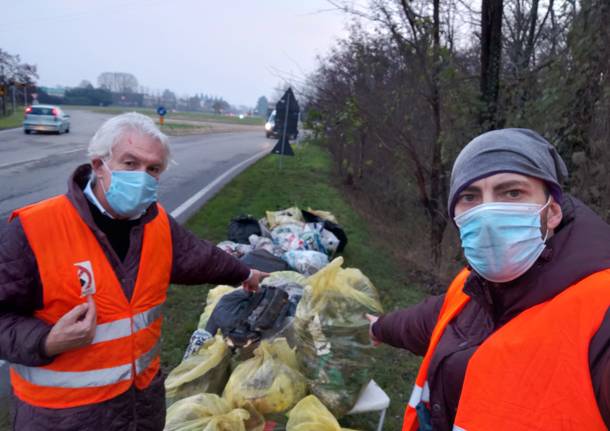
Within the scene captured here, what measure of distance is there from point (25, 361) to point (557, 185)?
1790mm

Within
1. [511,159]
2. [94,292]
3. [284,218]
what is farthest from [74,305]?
[284,218]

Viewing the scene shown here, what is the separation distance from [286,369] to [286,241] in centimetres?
305

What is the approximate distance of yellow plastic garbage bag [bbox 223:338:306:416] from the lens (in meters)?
2.98

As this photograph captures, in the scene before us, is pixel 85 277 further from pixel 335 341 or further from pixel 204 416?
pixel 335 341

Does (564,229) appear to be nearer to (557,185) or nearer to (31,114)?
(557,185)

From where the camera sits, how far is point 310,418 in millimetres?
2730

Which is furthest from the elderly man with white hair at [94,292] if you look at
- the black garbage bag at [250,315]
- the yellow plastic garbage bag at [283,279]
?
the yellow plastic garbage bag at [283,279]

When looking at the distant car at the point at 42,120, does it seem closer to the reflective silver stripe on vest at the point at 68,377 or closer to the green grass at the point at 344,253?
the green grass at the point at 344,253

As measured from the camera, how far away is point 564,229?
1504 mm

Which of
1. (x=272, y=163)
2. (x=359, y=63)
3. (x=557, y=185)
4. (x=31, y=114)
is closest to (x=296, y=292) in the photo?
(x=557, y=185)

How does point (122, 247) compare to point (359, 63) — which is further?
point (359, 63)

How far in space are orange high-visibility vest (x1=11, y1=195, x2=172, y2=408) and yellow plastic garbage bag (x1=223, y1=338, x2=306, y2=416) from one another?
41.6 inches

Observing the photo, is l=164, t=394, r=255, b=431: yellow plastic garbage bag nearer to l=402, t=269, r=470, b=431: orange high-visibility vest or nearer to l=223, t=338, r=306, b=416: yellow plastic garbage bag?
l=223, t=338, r=306, b=416: yellow plastic garbage bag

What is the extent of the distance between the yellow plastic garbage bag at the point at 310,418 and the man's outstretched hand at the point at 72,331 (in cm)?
132
